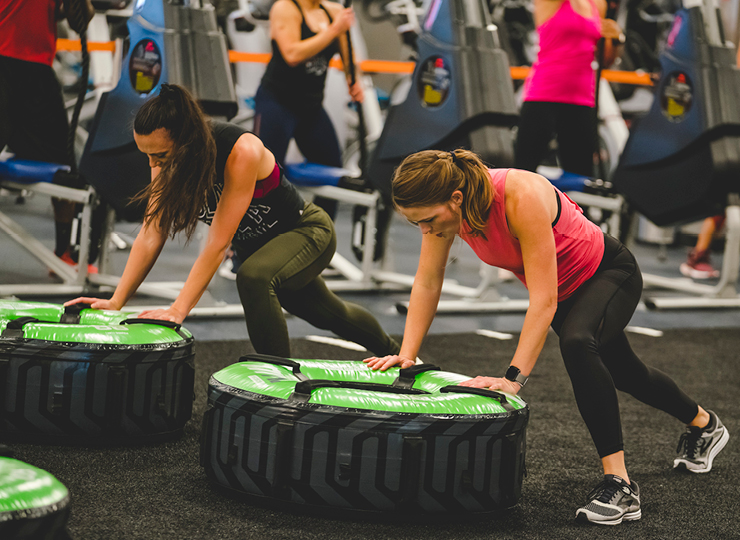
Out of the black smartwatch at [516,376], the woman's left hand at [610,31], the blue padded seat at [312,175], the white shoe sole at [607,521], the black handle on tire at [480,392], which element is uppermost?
the woman's left hand at [610,31]

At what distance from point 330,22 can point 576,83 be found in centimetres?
129

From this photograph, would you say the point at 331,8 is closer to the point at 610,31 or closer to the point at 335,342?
the point at 335,342

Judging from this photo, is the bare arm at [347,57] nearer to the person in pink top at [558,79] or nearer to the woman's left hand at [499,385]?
the person in pink top at [558,79]

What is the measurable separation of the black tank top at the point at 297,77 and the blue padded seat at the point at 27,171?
1.07 m

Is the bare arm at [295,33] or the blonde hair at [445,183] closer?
the blonde hair at [445,183]

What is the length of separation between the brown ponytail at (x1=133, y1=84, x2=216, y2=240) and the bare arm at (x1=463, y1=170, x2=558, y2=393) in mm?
786

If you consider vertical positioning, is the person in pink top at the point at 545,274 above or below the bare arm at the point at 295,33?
below

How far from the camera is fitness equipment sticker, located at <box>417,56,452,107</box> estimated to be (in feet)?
14.3

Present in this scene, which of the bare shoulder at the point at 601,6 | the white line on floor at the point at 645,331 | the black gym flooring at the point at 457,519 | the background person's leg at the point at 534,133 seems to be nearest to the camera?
the black gym flooring at the point at 457,519

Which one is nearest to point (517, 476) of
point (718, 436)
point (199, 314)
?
point (718, 436)

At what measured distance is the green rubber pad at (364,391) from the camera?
1798 millimetres

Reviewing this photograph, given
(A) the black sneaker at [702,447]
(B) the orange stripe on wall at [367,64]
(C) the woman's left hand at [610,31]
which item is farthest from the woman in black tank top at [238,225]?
(C) the woman's left hand at [610,31]

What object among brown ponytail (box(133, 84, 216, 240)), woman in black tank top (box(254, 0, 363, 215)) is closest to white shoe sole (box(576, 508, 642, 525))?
brown ponytail (box(133, 84, 216, 240))

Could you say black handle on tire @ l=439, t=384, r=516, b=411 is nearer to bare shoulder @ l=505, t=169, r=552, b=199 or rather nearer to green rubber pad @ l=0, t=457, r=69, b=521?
bare shoulder @ l=505, t=169, r=552, b=199
